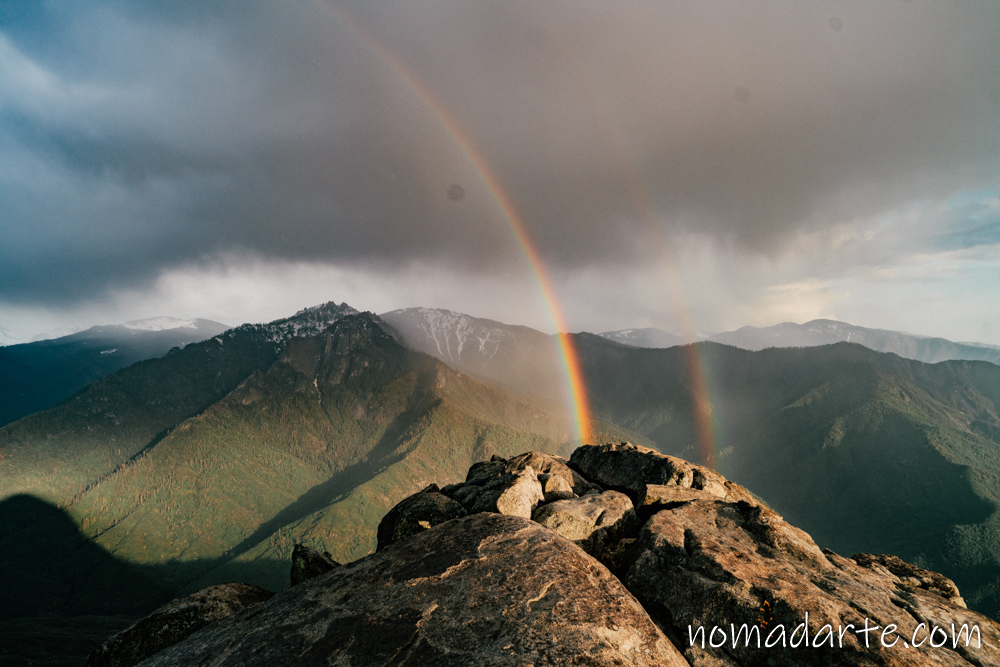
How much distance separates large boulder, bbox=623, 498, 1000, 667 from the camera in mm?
12250

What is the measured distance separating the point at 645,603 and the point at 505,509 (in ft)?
30.4

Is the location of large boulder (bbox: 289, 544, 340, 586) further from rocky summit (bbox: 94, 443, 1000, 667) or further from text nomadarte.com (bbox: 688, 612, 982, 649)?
text nomadarte.com (bbox: 688, 612, 982, 649)

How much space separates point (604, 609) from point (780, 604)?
6457mm

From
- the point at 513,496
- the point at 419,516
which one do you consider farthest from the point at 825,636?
the point at 419,516

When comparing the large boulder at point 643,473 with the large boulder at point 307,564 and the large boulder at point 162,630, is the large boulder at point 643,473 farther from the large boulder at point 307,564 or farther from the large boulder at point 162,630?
the large boulder at point 162,630

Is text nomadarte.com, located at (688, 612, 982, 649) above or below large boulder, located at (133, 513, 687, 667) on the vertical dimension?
below

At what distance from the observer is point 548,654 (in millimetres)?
9961

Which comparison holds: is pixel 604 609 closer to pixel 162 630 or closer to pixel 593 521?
pixel 593 521

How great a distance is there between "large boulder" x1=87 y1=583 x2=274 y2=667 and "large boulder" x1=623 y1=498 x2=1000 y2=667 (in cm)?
1686

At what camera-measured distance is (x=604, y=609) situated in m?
11.9

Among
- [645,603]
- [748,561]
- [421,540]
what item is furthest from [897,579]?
[421,540]

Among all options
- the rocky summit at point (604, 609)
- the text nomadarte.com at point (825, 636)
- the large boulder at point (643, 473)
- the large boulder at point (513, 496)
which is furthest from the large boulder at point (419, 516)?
the text nomadarte.com at point (825, 636)

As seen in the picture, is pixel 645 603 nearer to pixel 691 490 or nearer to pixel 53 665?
pixel 691 490

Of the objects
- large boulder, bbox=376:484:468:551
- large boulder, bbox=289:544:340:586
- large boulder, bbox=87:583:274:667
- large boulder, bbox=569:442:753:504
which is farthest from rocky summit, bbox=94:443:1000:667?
large boulder, bbox=569:442:753:504
